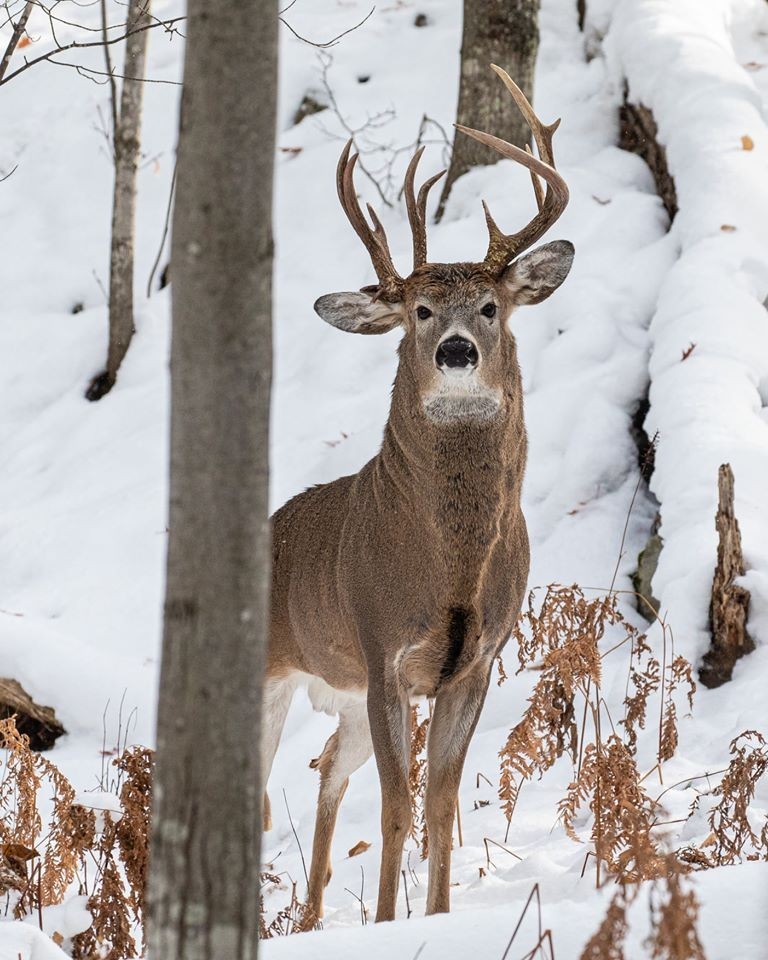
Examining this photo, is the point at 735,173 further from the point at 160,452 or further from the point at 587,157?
the point at 160,452

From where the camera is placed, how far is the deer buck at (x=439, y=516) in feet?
14.9

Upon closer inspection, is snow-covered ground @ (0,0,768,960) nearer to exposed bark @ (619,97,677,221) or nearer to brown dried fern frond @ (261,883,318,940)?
exposed bark @ (619,97,677,221)

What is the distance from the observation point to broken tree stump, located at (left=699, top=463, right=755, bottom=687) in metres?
6.09

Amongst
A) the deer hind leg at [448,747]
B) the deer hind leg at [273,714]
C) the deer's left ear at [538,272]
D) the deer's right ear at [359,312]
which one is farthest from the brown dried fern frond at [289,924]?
the deer's left ear at [538,272]

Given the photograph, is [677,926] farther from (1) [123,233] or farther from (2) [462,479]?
(1) [123,233]

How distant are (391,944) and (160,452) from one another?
23.9ft

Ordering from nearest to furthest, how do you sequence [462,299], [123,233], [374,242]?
[462,299]
[374,242]
[123,233]

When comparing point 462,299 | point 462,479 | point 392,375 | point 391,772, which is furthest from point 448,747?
point 392,375

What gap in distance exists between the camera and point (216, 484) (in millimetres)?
1762

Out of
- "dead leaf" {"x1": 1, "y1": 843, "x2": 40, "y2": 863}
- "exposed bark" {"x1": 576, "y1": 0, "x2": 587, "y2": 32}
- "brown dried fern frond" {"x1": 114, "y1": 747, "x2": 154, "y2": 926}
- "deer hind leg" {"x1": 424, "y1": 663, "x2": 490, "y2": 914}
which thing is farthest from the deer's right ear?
"exposed bark" {"x1": 576, "y1": 0, "x2": 587, "y2": 32}

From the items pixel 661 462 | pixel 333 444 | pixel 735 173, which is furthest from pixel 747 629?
pixel 735 173

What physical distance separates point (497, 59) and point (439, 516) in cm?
670

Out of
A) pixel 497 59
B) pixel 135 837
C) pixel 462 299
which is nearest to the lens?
pixel 135 837

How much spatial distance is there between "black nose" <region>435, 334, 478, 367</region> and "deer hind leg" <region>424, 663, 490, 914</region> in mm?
1049
